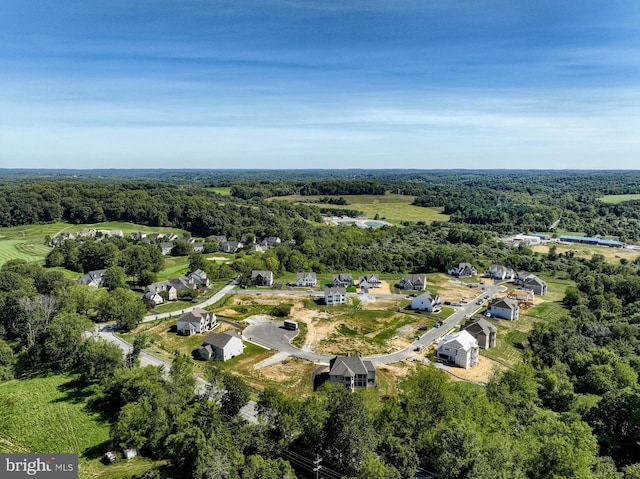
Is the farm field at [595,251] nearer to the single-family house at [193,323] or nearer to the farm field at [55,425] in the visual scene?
the single-family house at [193,323]

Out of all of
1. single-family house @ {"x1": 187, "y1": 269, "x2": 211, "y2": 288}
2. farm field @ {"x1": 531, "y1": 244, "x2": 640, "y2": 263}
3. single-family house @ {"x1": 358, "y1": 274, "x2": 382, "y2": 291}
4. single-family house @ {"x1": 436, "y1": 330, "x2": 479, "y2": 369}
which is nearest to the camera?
single-family house @ {"x1": 436, "y1": 330, "x2": 479, "y2": 369}

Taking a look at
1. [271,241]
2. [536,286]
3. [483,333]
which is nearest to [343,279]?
[483,333]

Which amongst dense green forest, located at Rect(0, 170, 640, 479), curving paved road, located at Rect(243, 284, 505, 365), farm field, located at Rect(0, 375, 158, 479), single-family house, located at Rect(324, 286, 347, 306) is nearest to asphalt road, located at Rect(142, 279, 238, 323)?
dense green forest, located at Rect(0, 170, 640, 479)

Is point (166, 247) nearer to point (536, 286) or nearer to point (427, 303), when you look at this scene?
point (427, 303)

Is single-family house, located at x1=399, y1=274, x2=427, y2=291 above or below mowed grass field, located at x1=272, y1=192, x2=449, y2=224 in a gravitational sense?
below

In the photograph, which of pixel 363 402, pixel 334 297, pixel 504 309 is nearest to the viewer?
pixel 363 402

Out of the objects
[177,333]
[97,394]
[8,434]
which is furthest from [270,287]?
[8,434]

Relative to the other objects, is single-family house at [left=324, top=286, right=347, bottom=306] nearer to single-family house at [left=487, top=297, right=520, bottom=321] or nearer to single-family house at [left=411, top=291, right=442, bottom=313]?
single-family house at [left=411, top=291, right=442, bottom=313]
